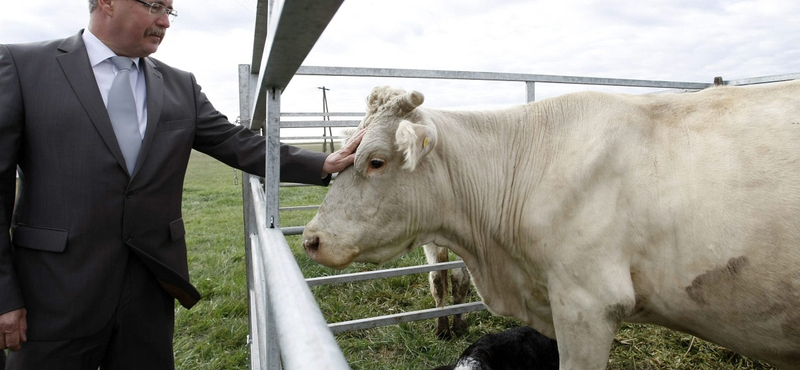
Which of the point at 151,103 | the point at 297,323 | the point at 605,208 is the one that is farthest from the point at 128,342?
the point at 605,208

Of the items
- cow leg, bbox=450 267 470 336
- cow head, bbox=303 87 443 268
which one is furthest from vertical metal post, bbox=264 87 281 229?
cow leg, bbox=450 267 470 336

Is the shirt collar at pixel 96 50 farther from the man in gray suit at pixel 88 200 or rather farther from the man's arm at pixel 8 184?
the man's arm at pixel 8 184

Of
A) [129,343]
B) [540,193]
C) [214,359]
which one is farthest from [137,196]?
[214,359]

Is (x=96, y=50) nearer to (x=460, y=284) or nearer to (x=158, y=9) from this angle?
(x=158, y=9)

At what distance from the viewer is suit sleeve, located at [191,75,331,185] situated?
2299mm

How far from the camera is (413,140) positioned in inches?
94.8

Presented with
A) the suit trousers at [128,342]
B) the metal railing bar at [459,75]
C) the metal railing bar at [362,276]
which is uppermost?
the metal railing bar at [459,75]

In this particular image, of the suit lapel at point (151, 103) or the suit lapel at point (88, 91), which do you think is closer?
the suit lapel at point (88, 91)

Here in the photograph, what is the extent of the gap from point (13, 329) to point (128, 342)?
44 cm

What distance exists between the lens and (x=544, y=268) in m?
2.56

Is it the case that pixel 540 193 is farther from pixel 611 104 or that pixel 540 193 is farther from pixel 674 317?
pixel 674 317

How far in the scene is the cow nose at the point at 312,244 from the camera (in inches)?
101

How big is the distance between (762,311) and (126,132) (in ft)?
10.0

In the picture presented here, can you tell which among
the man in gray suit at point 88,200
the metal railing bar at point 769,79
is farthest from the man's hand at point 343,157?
the metal railing bar at point 769,79
